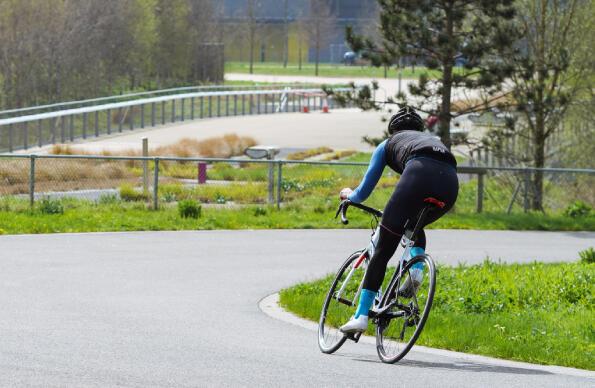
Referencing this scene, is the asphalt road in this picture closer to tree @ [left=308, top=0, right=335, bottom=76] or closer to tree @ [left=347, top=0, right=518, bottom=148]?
tree @ [left=347, top=0, right=518, bottom=148]

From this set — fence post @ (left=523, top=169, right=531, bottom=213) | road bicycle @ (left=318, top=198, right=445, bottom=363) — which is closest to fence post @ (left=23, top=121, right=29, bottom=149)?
fence post @ (left=523, top=169, right=531, bottom=213)

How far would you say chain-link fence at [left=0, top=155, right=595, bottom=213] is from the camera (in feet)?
78.6

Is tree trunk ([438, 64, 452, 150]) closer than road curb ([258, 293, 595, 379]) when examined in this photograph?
No

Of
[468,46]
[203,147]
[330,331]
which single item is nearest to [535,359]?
[330,331]

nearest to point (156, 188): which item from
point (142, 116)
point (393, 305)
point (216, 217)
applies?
point (216, 217)

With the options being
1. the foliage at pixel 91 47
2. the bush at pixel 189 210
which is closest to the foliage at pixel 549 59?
the bush at pixel 189 210

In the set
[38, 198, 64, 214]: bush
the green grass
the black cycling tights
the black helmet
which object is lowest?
[38, 198, 64, 214]: bush

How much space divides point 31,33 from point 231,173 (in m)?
27.0

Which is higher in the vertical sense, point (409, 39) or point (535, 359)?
point (409, 39)

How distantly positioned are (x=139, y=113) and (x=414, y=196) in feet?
154

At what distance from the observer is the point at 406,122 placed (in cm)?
887

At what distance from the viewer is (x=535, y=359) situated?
9070 millimetres

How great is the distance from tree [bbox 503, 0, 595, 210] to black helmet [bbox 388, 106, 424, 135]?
20.8m

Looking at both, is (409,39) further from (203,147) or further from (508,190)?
(203,147)
